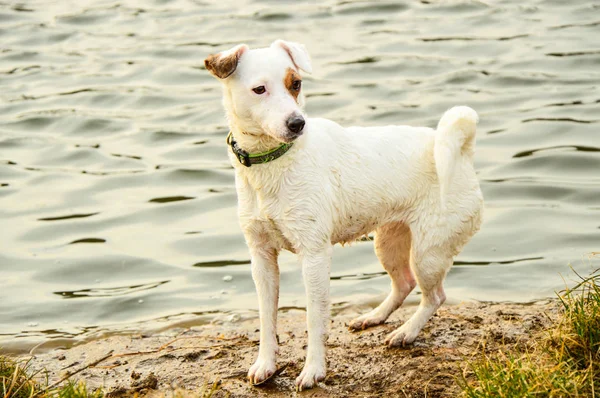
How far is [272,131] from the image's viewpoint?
492 cm

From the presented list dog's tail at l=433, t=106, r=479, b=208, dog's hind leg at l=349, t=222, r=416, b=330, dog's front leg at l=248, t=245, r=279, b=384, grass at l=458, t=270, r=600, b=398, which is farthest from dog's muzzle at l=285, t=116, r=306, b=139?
grass at l=458, t=270, r=600, b=398

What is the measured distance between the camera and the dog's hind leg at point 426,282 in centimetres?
575

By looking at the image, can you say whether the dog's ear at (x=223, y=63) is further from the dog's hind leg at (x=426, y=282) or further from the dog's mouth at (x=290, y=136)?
the dog's hind leg at (x=426, y=282)

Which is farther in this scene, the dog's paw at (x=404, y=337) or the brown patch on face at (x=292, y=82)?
the dog's paw at (x=404, y=337)

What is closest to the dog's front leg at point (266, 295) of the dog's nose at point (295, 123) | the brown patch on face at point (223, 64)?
the dog's nose at point (295, 123)

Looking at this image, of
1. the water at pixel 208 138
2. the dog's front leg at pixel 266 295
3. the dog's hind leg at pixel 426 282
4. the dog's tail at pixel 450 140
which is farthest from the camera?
the water at pixel 208 138

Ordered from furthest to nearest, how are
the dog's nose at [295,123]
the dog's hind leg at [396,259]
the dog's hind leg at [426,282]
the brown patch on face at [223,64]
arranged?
the dog's hind leg at [396,259]
the dog's hind leg at [426,282]
the brown patch on face at [223,64]
the dog's nose at [295,123]

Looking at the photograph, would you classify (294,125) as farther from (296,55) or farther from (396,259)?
(396,259)

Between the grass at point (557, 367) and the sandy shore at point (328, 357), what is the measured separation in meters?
0.38

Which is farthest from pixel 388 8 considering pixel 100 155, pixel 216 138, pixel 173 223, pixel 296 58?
pixel 296 58

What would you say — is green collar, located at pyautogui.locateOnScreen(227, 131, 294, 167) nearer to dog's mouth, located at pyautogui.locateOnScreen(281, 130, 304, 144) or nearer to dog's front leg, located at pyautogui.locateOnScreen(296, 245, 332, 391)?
dog's mouth, located at pyautogui.locateOnScreen(281, 130, 304, 144)

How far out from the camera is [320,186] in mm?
5320

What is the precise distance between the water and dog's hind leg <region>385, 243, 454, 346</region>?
1642 millimetres

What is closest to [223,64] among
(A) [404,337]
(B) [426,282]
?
(B) [426,282]
